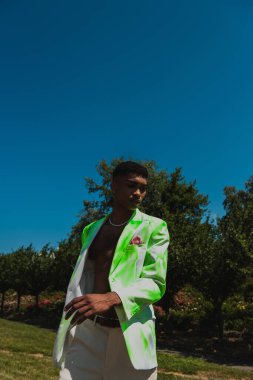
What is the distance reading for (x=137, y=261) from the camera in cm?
→ 242

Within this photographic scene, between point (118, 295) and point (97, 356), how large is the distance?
22.8 inches

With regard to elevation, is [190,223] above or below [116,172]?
above

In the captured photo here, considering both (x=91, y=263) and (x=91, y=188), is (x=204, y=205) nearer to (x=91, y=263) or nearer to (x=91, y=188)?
(x=91, y=188)

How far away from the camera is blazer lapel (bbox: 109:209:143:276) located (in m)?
2.48

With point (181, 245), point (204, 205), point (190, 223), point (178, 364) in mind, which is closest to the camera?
point (178, 364)

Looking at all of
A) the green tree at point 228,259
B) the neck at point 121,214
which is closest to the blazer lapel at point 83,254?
the neck at point 121,214

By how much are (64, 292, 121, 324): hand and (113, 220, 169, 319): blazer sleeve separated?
0.19 ft

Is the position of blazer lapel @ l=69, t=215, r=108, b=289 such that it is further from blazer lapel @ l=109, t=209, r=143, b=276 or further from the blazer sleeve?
the blazer sleeve

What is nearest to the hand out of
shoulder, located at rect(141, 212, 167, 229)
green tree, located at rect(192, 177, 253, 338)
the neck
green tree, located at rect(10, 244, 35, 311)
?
shoulder, located at rect(141, 212, 167, 229)

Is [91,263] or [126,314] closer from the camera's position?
[126,314]

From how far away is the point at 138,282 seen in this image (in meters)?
2.29

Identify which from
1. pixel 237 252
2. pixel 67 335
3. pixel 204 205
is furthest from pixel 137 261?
pixel 204 205

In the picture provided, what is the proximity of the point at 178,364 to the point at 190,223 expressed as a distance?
497 inches

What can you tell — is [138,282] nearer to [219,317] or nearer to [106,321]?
[106,321]
